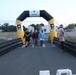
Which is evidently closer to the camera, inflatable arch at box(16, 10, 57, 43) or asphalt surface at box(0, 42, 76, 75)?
asphalt surface at box(0, 42, 76, 75)

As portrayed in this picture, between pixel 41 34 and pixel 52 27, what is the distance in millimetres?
4914

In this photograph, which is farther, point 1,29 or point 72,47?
point 1,29

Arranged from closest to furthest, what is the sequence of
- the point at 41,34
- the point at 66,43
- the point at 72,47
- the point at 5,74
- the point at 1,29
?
the point at 5,74 < the point at 72,47 < the point at 66,43 < the point at 41,34 < the point at 1,29

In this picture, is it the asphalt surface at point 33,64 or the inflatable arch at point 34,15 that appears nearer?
the asphalt surface at point 33,64

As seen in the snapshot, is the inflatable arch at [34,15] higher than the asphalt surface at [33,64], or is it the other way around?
the inflatable arch at [34,15]

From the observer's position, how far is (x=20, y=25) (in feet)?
96.6

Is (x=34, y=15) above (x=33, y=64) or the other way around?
above

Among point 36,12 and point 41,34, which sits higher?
point 36,12

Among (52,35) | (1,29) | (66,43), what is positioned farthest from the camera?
(1,29)

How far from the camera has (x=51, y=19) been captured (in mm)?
29172

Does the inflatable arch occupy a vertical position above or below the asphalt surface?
above

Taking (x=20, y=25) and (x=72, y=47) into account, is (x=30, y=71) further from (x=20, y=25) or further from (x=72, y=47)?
(x=20, y=25)

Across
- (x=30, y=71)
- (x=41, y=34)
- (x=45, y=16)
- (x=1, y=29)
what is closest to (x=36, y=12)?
(x=45, y=16)

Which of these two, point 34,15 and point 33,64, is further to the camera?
point 34,15
